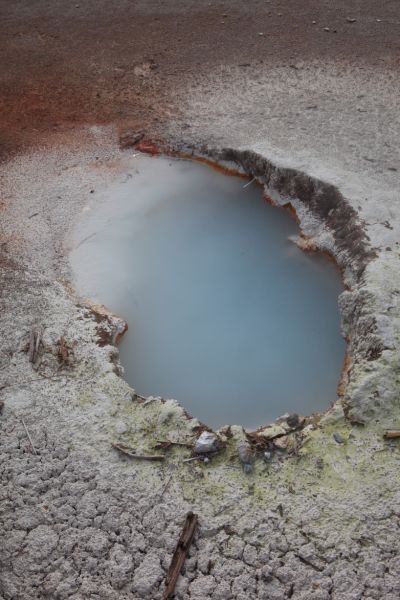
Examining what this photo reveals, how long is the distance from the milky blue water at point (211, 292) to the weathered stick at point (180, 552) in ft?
2.25

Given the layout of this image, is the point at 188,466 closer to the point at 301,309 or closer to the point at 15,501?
the point at 15,501

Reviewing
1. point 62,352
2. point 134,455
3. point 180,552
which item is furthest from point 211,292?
point 180,552

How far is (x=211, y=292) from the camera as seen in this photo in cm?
396

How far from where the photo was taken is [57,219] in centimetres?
457

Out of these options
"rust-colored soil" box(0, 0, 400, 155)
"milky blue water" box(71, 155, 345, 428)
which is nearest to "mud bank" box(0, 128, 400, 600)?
"milky blue water" box(71, 155, 345, 428)

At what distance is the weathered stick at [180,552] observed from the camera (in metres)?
2.48

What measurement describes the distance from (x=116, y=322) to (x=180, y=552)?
Result: 161cm

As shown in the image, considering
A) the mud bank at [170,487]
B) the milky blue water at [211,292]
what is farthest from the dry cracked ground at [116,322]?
the milky blue water at [211,292]

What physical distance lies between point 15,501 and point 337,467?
1.60 metres

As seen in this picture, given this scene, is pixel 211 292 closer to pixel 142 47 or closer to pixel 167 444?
pixel 167 444

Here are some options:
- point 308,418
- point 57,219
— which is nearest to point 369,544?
point 308,418

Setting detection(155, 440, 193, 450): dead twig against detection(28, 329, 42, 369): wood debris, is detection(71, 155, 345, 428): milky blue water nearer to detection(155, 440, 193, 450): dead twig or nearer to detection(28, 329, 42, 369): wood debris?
detection(155, 440, 193, 450): dead twig

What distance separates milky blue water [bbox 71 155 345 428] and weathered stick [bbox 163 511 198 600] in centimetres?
69

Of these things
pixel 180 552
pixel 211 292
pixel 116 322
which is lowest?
pixel 180 552
